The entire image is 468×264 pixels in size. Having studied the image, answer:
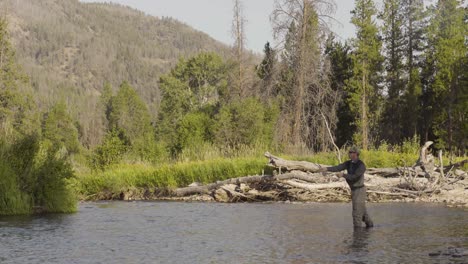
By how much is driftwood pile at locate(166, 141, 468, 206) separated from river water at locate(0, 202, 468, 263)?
8.21 feet

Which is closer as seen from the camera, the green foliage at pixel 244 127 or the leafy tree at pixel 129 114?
the green foliage at pixel 244 127

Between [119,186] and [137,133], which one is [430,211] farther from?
[137,133]

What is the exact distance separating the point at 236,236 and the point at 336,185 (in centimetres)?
968

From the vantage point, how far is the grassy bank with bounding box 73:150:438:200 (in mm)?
26203

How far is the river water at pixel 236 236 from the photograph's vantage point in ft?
35.9

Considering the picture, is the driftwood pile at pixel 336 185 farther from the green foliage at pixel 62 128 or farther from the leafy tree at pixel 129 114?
the leafy tree at pixel 129 114

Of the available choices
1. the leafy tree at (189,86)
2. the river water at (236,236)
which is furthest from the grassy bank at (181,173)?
the leafy tree at (189,86)

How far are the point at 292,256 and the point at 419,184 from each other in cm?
1332

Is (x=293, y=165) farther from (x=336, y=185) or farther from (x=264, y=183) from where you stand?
(x=336, y=185)

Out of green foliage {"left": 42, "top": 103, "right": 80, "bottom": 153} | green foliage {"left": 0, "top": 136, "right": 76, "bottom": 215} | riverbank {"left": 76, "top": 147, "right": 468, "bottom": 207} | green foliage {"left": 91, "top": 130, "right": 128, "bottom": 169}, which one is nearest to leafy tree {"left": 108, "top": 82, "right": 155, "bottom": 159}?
green foliage {"left": 42, "top": 103, "right": 80, "bottom": 153}

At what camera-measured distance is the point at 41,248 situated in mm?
11945

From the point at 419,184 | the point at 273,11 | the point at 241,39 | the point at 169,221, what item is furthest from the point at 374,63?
the point at 169,221

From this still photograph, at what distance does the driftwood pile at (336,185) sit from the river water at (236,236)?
2.50 m

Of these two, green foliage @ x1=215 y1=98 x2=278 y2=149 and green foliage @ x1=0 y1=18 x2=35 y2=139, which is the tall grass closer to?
green foliage @ x1=215 y1=98 x2=278 y2=149
